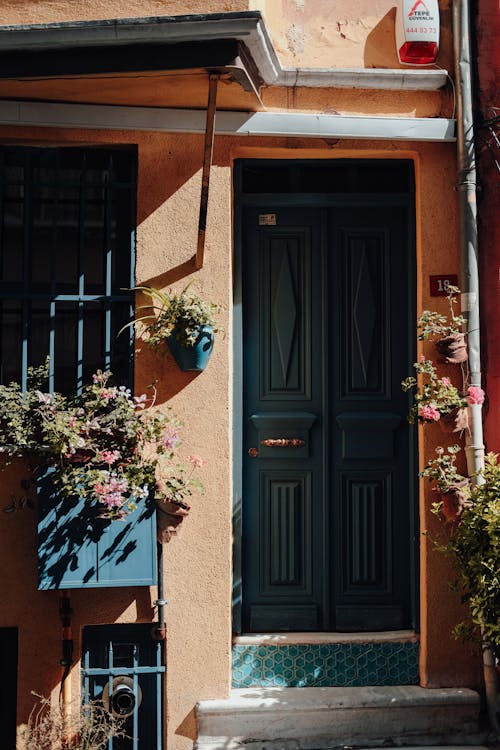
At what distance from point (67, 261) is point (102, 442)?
4.09 feet

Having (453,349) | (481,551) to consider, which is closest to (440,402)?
(453,349)

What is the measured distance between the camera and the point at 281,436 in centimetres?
560

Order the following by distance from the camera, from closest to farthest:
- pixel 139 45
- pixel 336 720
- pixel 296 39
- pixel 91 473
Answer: pixel 139 45
pixel 91 473
pixel 336 720
pixel 296 39

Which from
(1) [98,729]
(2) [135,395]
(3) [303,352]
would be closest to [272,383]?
(3) [303,352]

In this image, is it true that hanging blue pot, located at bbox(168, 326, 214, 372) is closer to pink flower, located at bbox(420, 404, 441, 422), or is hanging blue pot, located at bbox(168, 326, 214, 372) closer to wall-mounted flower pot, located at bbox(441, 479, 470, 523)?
pink flower, located at bbox(420, 404, 441, 422)

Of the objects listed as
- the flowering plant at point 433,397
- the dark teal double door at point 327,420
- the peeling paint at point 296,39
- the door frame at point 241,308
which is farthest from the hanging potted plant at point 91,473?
the peeling paint at point 296,39

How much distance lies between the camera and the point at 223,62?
4613 mm

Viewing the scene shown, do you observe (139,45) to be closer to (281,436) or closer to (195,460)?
(195,460)

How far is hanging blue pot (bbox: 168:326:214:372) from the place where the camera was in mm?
5133

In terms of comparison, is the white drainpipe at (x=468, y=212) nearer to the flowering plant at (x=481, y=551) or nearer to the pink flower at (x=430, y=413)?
the flowering plant at (x=481, y=551)

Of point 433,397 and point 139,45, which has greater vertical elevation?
point 139,45

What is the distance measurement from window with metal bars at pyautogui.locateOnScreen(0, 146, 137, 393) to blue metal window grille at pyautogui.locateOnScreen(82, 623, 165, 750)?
1512 mm

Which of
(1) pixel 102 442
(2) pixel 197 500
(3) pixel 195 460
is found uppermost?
(1) pixel 102 442

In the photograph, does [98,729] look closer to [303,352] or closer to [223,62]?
[303,352]
